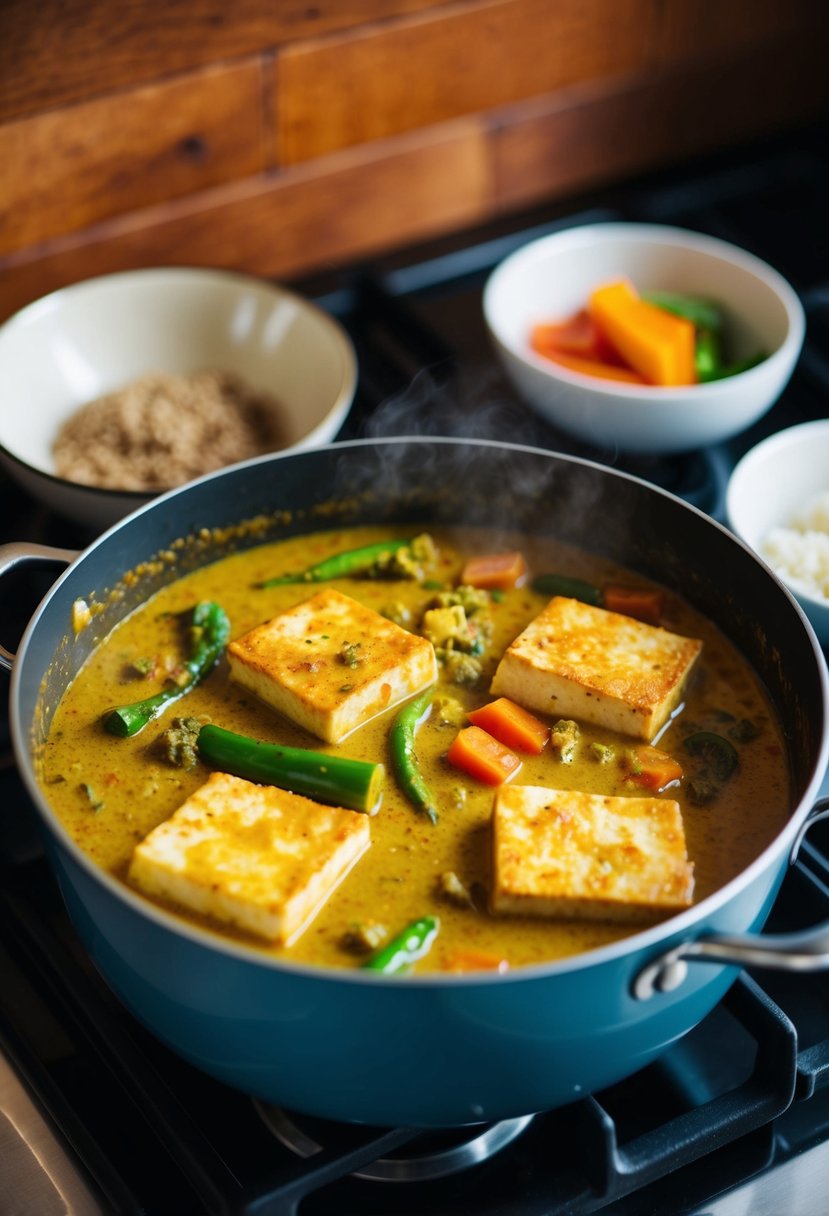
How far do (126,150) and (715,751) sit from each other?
1.52 m

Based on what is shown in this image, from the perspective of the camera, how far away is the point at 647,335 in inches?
89.5

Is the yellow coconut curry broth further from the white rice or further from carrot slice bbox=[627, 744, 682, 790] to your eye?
the white rice

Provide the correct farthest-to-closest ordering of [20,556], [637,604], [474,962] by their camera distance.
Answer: [637,604] → [20,556] → [474,962]

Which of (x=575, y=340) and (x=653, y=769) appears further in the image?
(x=575, y=340)

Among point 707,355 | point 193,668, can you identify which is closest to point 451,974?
point 193,668

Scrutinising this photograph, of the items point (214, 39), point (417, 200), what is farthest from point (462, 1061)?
point (417, 200)

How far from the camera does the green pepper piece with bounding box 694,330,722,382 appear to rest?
2350 mm

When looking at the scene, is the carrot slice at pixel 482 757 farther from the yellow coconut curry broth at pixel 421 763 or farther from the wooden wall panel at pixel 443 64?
the wooden wall panel at pixel 443 64

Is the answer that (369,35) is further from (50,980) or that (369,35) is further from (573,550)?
(50,980)

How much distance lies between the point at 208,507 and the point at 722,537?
28.1 inches

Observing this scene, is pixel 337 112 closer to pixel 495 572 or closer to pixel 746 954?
pixel 495 572

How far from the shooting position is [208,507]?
6.12ft

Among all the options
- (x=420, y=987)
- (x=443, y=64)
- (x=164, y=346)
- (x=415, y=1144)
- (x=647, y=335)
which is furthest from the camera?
(x=443, y=64)

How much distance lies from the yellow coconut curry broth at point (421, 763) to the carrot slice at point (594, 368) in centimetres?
43
